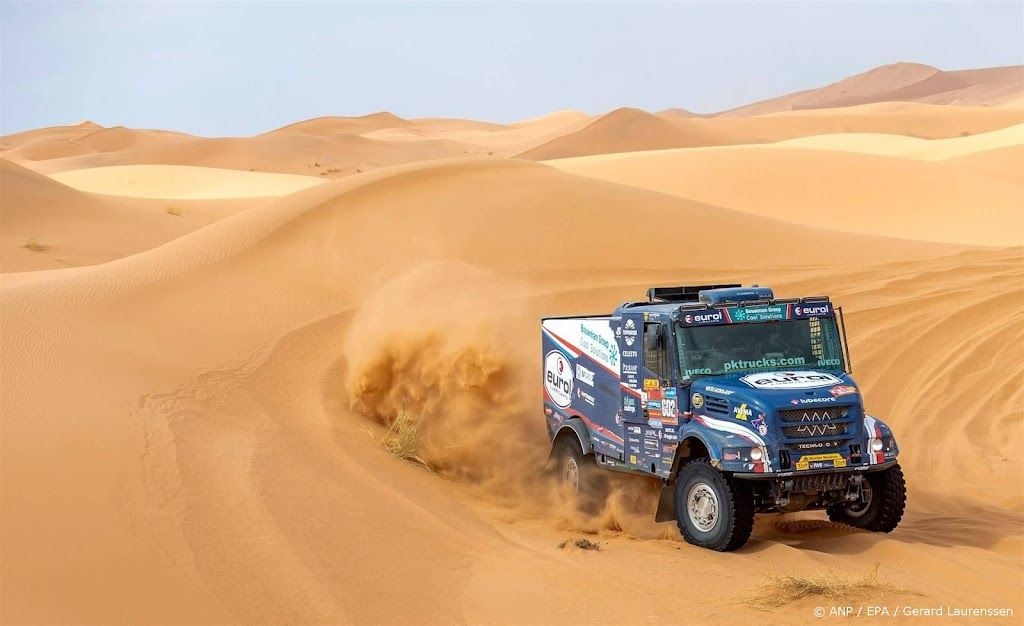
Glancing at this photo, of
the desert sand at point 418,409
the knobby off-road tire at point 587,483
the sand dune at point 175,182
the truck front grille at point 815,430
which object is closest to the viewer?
the desert sand at point 418,409

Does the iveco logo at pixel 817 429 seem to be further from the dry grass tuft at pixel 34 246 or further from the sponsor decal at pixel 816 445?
the dry grass tuft at pixel 34 246

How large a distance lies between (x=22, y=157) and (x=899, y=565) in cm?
9377

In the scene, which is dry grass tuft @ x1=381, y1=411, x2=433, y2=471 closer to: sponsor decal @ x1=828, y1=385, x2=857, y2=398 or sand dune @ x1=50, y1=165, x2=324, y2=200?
sponsor decal @ x1=828, y1=385, x2=857, y2=398

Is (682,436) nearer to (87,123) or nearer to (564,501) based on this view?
(564,501)

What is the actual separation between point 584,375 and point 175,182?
52.8 m

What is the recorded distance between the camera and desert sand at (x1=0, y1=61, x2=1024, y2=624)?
906 cm

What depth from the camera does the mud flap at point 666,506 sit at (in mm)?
11336

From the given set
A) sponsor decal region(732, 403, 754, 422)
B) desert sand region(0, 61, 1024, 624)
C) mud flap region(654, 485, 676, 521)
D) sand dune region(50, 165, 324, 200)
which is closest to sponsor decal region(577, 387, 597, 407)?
desert sand region(0, 61, 1024, 624)

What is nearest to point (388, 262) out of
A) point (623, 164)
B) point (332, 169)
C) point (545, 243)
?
point (545, 243)

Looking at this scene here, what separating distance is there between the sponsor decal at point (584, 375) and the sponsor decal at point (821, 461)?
290cm

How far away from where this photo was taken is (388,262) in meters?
20.8

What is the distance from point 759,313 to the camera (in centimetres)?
1097

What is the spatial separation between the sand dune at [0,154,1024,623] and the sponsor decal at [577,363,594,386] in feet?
4.91

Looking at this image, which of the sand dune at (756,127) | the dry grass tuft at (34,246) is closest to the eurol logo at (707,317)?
the dry grass tuft at (34,246)
